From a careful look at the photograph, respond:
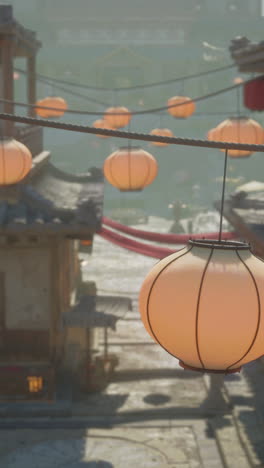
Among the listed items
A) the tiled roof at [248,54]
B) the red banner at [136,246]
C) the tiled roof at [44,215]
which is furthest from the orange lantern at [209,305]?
the red banner at [136,246]

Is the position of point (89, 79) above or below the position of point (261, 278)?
above

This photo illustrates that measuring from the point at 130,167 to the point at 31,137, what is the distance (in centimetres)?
731

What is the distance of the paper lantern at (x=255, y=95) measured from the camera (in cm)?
1471

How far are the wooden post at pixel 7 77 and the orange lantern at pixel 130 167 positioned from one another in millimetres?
3799

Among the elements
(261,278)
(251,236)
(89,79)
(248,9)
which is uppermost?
(248,9)

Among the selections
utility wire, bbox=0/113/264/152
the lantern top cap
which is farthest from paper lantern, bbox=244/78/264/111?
utility wire, bbox=0/113/264/152

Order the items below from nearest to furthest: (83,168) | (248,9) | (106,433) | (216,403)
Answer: (106,433), (216,403), (83,168), (248,9)

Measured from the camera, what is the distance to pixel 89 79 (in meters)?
50.2

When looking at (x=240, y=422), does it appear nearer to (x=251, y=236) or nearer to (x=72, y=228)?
(x=251, y=236)

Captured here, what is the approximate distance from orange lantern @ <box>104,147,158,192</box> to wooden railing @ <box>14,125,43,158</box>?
4374 mm

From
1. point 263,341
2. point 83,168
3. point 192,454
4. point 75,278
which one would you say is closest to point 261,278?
point 263,341

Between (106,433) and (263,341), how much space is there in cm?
899

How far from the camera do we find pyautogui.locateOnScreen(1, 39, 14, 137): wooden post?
47.3 feet

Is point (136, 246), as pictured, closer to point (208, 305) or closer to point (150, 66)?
point (208, 305)
